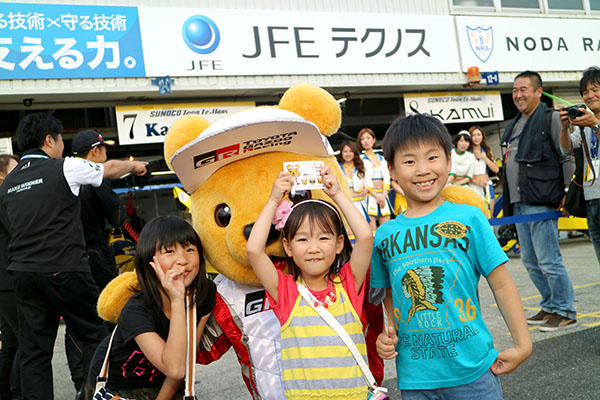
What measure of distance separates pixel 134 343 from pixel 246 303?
52 cm

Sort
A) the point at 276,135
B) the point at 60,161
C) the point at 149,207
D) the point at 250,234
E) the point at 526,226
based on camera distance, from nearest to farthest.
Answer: the point at 250,234
the point at 276,135
the point at 60,161
the point at 526,226
the point at 149,207

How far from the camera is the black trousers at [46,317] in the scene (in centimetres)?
310

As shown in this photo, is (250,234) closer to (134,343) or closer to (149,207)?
(134,343)

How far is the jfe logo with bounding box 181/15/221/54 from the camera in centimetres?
787

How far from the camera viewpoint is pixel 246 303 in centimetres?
218

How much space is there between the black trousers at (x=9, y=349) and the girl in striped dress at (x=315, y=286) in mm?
2541

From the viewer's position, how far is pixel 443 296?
1748mm

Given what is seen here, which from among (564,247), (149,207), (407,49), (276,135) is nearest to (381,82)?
(407,49)

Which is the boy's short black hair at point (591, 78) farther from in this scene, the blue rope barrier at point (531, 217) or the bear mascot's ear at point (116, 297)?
the bear mascot's ear at point (116, 297)

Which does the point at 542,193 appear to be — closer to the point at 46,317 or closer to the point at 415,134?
the point at 415,134

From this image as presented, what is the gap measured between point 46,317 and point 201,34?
5.83 metres

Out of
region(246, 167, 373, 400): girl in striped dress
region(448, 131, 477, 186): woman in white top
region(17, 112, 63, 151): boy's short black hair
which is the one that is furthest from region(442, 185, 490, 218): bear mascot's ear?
region(448, 131, 477, 186): woman in white top

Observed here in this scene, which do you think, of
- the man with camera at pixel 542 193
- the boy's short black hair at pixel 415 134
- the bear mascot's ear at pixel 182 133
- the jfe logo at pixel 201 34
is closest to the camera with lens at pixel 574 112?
the man with camera at pixel 542 193

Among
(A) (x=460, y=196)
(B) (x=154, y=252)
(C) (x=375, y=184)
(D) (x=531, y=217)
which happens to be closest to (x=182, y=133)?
(B) (x=154, y=252)
